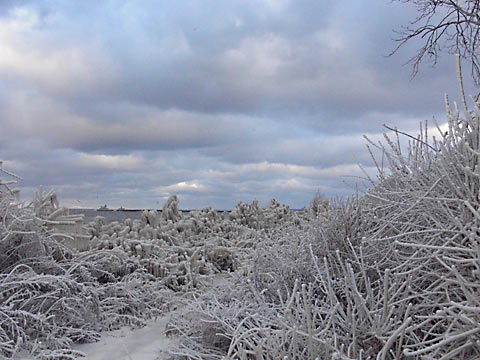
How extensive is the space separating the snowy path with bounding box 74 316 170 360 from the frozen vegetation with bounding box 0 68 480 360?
3.9 inches

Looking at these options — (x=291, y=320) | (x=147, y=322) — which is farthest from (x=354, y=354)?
(x=147, y=322)

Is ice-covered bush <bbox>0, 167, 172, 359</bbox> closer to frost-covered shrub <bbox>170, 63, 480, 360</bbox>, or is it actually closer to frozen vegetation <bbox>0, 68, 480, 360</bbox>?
frozen vegetation <bbox>0, 68, 480, 360</bbox>

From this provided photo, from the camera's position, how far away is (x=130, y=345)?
3.13 metres

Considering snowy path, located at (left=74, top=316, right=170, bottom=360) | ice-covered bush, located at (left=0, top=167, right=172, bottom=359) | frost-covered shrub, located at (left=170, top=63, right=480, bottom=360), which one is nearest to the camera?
frost-covered shrub, located at (left=170, top=63, right=480, bottom=360)

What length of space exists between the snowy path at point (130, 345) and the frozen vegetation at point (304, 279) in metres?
0.10

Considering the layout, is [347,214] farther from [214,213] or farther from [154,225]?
[214,213]

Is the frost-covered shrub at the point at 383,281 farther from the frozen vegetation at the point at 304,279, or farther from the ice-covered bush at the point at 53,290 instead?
the ice-covered bush at the point at 53,290

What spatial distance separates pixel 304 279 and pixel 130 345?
4.29ft

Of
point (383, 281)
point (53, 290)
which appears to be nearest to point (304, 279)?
point (383, 281)

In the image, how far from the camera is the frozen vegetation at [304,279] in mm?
1845

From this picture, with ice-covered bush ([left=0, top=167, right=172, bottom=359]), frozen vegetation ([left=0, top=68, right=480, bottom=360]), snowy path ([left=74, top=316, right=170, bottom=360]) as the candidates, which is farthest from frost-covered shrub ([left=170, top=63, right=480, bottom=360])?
ice-covered bush ([left=0, top=167, right=172, bottom=359])

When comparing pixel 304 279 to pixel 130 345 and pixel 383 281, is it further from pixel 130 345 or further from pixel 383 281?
pixel 130 345

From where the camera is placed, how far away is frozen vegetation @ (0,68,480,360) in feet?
6.05

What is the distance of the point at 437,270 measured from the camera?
6.54ft
